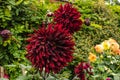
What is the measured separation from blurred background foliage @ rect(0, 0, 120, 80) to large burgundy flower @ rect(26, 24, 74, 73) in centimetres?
144

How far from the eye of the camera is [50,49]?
2580 mm

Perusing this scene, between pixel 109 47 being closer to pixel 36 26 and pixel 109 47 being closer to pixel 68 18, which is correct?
pixel 68 18

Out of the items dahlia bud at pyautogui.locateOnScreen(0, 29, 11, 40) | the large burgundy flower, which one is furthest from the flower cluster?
the large burgundy flower

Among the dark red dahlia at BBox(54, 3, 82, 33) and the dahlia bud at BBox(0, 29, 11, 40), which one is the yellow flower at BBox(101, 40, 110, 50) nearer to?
the dark red dahlia at BBox(54, 3, 82, 33)

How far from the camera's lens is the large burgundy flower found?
2.57 meters

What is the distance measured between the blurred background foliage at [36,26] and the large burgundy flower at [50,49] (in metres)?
1.44

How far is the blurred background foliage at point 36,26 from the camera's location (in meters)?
4.68

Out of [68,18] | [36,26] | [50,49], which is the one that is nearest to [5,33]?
[36,26]

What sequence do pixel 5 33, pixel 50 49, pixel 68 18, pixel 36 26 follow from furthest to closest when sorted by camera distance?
pixel 36 26
pixel 5 33
pixel 68 18
pixel 50 49

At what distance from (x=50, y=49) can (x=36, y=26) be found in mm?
2576

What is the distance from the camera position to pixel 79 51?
4902 millimetres

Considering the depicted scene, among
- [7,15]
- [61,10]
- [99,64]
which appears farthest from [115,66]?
[7,15]

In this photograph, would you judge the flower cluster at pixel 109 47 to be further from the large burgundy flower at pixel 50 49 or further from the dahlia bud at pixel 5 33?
the large burgundy flower at pixel 50 49

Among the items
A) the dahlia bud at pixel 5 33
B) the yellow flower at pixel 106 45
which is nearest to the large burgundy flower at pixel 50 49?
the yellow flower at pixel 106 45
